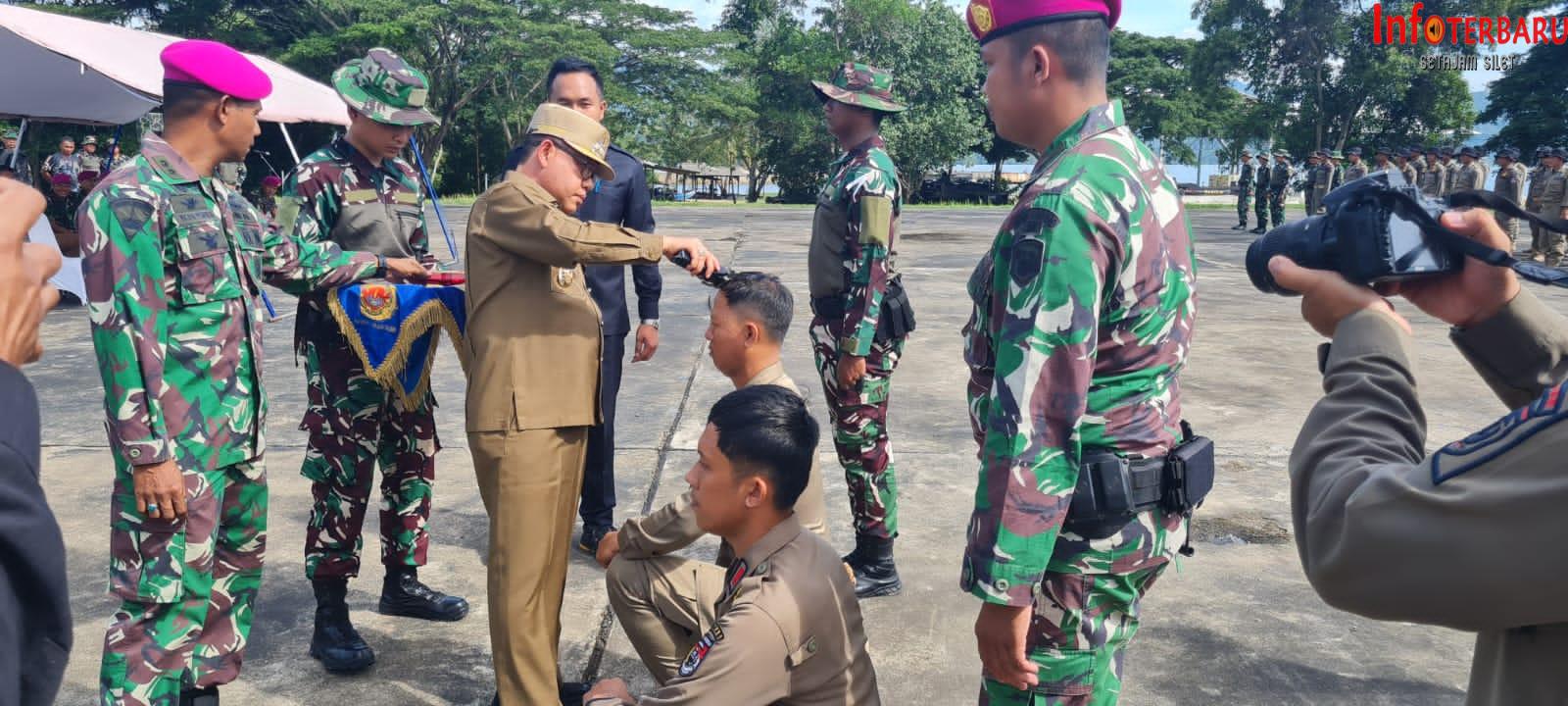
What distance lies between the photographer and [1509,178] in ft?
58.2

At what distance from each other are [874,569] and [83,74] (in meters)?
10.1

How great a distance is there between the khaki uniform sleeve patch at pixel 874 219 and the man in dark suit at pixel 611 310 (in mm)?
925

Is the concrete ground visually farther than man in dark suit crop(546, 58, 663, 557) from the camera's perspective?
No

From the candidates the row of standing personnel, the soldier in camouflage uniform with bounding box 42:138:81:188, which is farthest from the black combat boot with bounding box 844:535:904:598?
the soldier in camouflage uniform with bounding box 42:138:81:188

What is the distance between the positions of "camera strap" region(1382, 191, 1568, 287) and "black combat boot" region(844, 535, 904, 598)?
9.28 ft

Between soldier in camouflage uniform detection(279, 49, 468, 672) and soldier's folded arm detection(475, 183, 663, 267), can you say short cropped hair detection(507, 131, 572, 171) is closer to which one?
soldier's folded arm detection(475, 183, 663, 267)

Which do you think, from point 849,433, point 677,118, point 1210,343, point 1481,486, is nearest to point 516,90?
point 677,118

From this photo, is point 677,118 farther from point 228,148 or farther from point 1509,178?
point 228,148

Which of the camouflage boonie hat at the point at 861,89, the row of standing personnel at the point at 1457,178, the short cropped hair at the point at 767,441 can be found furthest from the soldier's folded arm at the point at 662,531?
the row of standing personnel at the point at 1457,178

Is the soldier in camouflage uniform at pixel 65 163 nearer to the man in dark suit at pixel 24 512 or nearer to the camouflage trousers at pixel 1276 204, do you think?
the man in dark suit at pixel 24 512

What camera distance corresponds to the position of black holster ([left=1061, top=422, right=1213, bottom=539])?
1806mm

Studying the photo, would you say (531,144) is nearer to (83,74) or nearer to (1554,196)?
(83,74)

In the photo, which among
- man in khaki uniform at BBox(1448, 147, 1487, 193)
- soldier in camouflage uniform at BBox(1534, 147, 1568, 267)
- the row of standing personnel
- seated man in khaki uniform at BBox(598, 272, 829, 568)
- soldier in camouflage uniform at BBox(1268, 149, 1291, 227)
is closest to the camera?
seated man in khaki uniform at BBox(598, 272, 829, 568)

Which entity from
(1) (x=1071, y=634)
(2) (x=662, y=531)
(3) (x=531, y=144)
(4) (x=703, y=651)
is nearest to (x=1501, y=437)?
(1) (x=1071, y=634)
